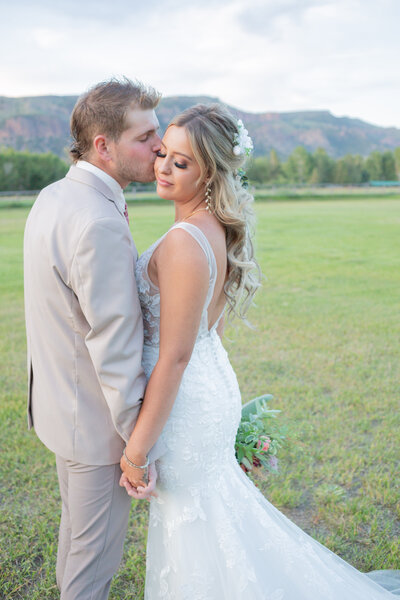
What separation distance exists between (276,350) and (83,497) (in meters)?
5.43

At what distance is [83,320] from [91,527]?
95cm

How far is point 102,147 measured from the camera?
7.95 ft

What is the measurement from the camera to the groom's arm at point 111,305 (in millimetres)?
2086

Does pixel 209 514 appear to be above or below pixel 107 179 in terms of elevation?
below

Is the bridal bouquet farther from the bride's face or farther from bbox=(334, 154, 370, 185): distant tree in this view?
bbox=(334, 154, 370, 185): distant tree

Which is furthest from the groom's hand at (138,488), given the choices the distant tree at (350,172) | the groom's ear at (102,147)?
the distant tree at (350,172)

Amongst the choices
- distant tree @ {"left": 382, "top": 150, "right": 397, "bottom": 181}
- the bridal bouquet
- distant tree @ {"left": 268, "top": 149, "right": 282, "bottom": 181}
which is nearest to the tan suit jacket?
the bridal bouquet

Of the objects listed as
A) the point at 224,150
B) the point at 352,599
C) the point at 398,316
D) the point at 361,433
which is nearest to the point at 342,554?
the point at 352,599

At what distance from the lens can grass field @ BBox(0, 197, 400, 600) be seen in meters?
3.58

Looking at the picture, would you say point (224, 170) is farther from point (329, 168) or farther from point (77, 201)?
point (329, 168)

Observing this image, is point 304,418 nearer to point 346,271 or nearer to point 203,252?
point 203,252

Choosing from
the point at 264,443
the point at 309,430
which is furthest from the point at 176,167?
the point at 309,430

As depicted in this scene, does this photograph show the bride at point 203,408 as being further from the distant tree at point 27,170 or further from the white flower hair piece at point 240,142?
the distant tree at point 27,170

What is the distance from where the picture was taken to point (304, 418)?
17.8 feet
